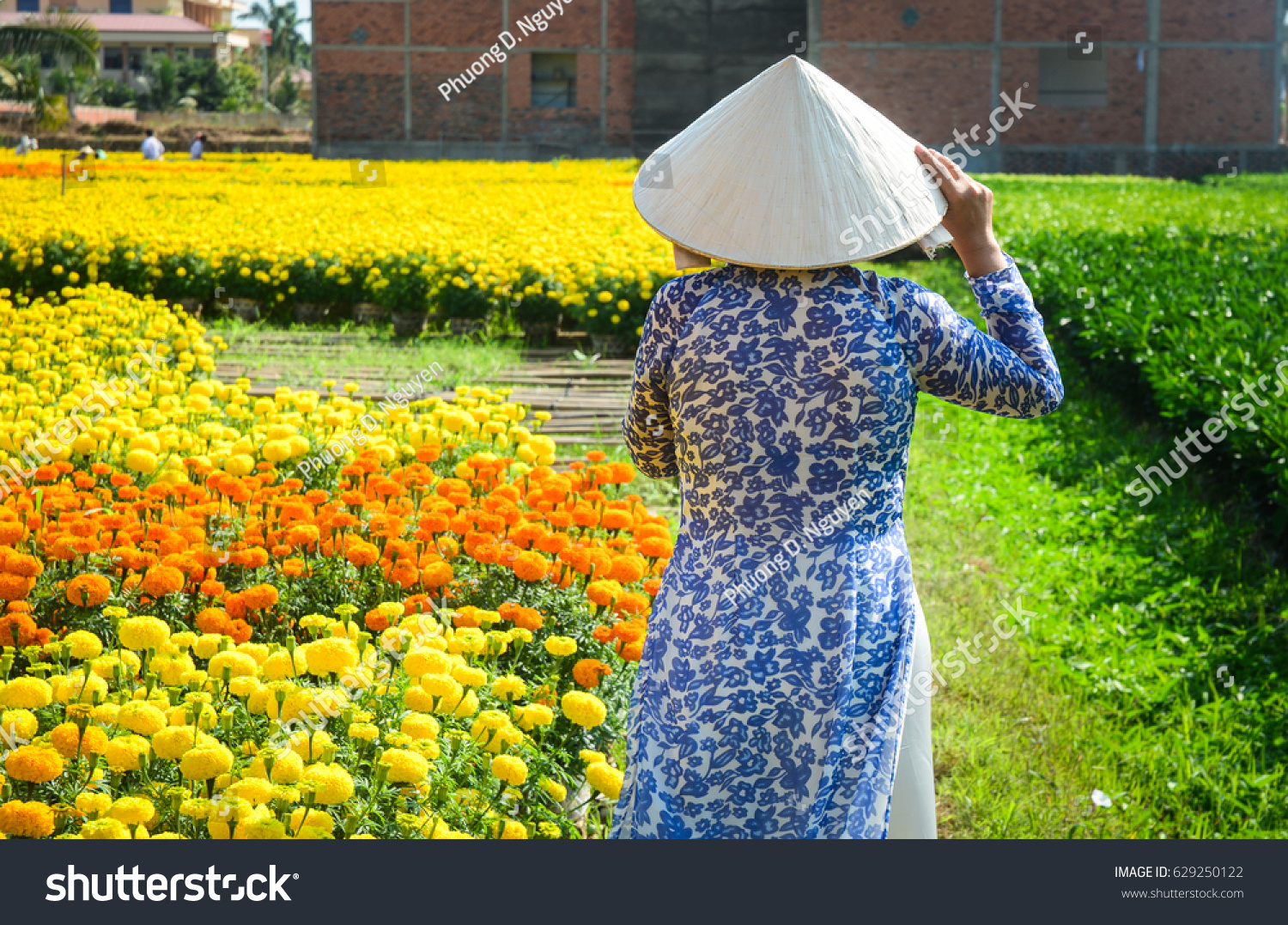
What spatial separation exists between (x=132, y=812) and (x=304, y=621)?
79cm

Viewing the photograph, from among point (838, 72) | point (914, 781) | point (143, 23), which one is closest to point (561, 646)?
point (914, 781)

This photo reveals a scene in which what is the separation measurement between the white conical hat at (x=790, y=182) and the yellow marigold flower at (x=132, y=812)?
1.23 metres

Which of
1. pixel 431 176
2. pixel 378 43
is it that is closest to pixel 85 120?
pixel 378 43

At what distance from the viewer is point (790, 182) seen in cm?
178

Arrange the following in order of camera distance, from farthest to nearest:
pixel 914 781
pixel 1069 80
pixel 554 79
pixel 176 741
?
pixel 554 79, pixel 1069 80, pixel 176 741, pixel 914 781

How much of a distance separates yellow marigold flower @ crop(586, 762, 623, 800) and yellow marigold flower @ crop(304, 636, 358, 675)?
0.52 m

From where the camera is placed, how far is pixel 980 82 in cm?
2908

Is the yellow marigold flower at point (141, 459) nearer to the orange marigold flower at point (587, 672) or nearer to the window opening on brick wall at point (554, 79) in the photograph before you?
the orange marigold flower at point (587, 672)

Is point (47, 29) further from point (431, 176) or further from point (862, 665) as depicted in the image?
point (862, 665)

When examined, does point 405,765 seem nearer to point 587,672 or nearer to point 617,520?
point 587,672

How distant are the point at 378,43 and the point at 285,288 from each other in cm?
2344

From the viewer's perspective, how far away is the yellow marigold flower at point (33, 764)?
6.43 ft

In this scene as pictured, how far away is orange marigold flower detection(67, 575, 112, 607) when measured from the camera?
281 cm

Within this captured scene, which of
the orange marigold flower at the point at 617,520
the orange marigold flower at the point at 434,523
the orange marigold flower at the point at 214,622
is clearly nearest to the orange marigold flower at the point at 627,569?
the orange marigold flower at the point at 617,520
